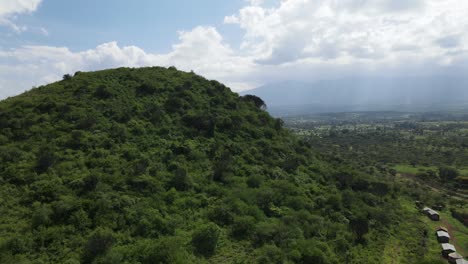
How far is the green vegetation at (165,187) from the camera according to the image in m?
19.1

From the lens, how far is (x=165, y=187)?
25.8 m

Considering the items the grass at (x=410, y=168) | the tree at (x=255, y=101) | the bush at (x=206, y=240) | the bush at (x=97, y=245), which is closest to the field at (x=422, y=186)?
the grass at (x=410, y=168)

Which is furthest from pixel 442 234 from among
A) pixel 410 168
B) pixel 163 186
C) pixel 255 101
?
pixel 410 168

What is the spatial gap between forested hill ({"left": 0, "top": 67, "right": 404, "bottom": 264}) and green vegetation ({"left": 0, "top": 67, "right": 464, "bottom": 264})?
0.11 meters

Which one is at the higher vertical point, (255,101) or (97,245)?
(255,101)

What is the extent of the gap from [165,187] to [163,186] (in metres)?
0.20

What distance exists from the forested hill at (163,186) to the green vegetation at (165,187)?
0.11 metres

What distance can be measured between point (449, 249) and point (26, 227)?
3563 cm

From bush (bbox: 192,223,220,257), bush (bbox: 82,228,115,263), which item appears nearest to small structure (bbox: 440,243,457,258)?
bush (bbox: 192,223,220,257)

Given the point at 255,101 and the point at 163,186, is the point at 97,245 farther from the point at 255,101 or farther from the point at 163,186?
the point at 255,101

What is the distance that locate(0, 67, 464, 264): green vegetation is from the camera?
62.7ft

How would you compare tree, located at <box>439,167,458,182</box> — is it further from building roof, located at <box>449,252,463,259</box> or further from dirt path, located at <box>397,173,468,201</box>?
building roof, located at <box>449,252,463,259</box>

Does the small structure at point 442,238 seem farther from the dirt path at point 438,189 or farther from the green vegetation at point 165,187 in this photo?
the dirt path at point 438,189

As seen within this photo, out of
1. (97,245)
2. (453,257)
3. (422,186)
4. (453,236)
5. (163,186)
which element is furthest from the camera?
(422,186)
